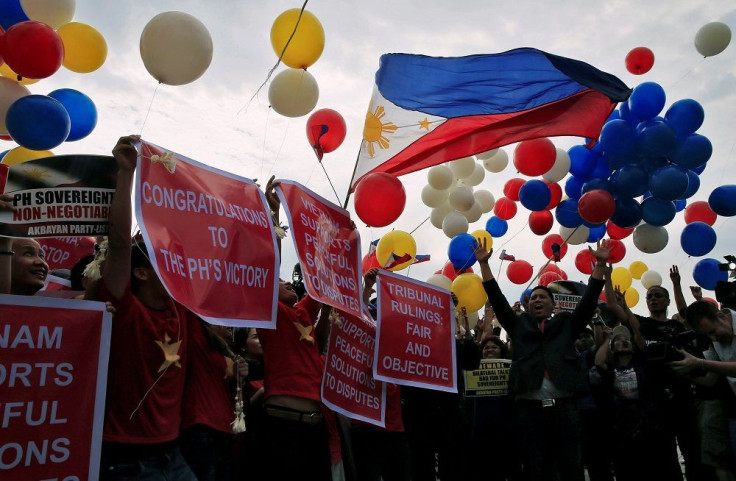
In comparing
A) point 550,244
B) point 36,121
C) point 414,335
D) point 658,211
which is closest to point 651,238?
point 658,211

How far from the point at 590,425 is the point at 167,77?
16.8 ft

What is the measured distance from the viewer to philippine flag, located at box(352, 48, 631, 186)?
6.11 m

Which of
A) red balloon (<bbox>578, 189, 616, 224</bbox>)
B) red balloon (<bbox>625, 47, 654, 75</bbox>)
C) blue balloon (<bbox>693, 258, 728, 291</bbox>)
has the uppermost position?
red balloon (<bbox>625, 47, 654, 75</bbox>)

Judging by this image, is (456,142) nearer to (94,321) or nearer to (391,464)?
(391,464)

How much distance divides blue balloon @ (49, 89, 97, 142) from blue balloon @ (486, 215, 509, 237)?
586 cm

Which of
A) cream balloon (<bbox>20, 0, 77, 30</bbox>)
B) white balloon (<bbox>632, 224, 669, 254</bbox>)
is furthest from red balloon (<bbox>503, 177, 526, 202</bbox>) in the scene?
cream balloon (<bbox>20, 0, 77, 30</bbox>)

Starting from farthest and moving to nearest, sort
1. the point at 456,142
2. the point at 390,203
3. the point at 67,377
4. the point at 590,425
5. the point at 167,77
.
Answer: the point at 456,142, the point at 590,425, the point at 390,203, the point at 167,77, the point at 67,377

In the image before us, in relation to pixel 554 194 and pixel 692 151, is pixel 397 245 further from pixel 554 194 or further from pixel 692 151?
pixel 692 151

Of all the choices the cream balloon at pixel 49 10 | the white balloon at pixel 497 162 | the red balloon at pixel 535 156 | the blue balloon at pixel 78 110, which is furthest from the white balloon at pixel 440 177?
the cream balloon at pixel 49 10

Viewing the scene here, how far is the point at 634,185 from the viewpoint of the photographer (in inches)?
271

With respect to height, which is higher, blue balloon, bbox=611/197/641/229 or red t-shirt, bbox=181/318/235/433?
blue balloon, bbox=611/197/641/229

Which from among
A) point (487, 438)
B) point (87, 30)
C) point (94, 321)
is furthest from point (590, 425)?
point (87, 30)

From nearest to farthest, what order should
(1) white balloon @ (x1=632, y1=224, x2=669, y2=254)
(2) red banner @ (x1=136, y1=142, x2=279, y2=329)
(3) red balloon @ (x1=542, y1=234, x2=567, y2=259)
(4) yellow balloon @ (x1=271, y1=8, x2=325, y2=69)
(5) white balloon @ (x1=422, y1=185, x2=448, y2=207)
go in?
(2) red banner @ (x1=136, y1=142, x2=279, y2=329) < (4) yellow balloon @ (x1=271, y1=8, x2=325, y2=69) < (1) white balloon @ (x1=632, y1=224, x2=669, y2=254) < (5) white balloon @ (x1=422, y1=185, x2=448, y2=207) < (3) red balloon @ (x1=542, y1=234, x2=567, y2=259)

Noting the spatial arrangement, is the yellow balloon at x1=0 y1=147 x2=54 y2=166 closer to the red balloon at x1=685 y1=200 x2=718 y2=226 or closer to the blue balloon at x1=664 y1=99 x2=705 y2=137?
the blue balloon at x1=664 y1=99 x2=705 y2=137
